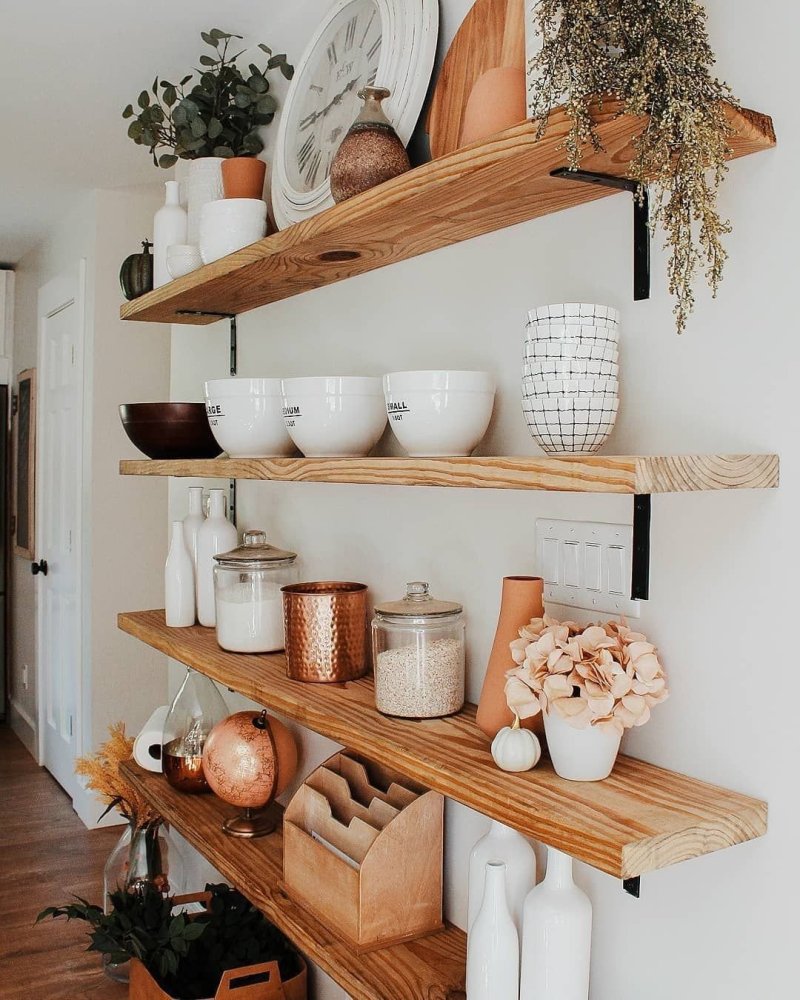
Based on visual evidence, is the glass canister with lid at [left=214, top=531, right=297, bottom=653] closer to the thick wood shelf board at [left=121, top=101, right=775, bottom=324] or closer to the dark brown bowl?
the dark brown bowl

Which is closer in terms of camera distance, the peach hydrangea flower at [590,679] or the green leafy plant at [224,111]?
the peach hydrangea flower at [590,679]

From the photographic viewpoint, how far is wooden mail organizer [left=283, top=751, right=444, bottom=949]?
1400mm

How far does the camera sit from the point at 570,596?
125 cm

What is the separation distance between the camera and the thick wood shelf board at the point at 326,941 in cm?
130

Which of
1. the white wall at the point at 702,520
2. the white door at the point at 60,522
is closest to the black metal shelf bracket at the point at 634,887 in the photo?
the white wall at the point at 702,520

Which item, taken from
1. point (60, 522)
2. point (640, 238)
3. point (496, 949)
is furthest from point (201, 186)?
point (60, 522)

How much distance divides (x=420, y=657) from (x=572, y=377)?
0.48 m

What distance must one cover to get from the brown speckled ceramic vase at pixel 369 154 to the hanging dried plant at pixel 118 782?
1529mm

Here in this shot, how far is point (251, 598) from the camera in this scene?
180 cm

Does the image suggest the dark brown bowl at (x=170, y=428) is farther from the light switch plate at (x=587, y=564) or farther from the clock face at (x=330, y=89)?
the light switch plate at (x=587, y=564)

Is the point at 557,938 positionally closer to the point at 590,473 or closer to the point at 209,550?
the point at 590,473

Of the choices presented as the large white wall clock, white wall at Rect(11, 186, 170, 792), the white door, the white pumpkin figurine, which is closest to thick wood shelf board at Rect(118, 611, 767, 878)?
the white pumpkin figurine

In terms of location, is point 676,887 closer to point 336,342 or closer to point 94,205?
point 336,342

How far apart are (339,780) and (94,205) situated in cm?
282
